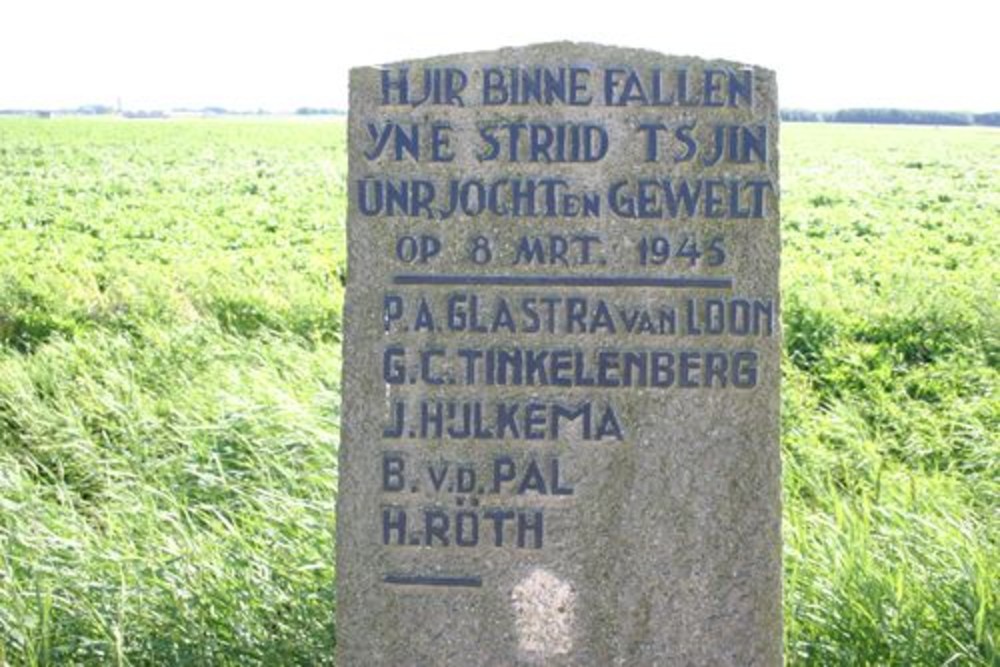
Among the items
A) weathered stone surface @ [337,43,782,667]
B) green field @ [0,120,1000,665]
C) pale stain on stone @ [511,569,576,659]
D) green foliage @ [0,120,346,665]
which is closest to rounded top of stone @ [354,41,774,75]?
weathered stone surface @ [337,43,782,667]

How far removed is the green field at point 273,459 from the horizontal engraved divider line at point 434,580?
1.35 feet

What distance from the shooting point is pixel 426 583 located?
3.82 m

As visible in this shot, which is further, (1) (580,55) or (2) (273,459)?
(2) (273,459)

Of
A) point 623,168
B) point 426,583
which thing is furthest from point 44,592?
point 623,168

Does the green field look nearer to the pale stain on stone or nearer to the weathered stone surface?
the weathered stone surface

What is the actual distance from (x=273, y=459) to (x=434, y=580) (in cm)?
172

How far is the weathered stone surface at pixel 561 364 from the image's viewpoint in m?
3.65

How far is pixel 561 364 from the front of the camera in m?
3.72

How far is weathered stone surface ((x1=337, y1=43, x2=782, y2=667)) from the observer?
3650mm

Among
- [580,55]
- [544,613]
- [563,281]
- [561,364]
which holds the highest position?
[580,55]

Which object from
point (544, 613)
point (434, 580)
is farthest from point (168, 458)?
point (544, 613)

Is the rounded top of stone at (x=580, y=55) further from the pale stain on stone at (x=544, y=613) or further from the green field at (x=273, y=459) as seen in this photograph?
the green field at (x=273, y=459)

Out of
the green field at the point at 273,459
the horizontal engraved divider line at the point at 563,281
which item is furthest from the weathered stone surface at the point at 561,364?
the green field at the point at 273,459

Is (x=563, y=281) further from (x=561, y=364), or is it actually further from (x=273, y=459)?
(x=273, y=459)
